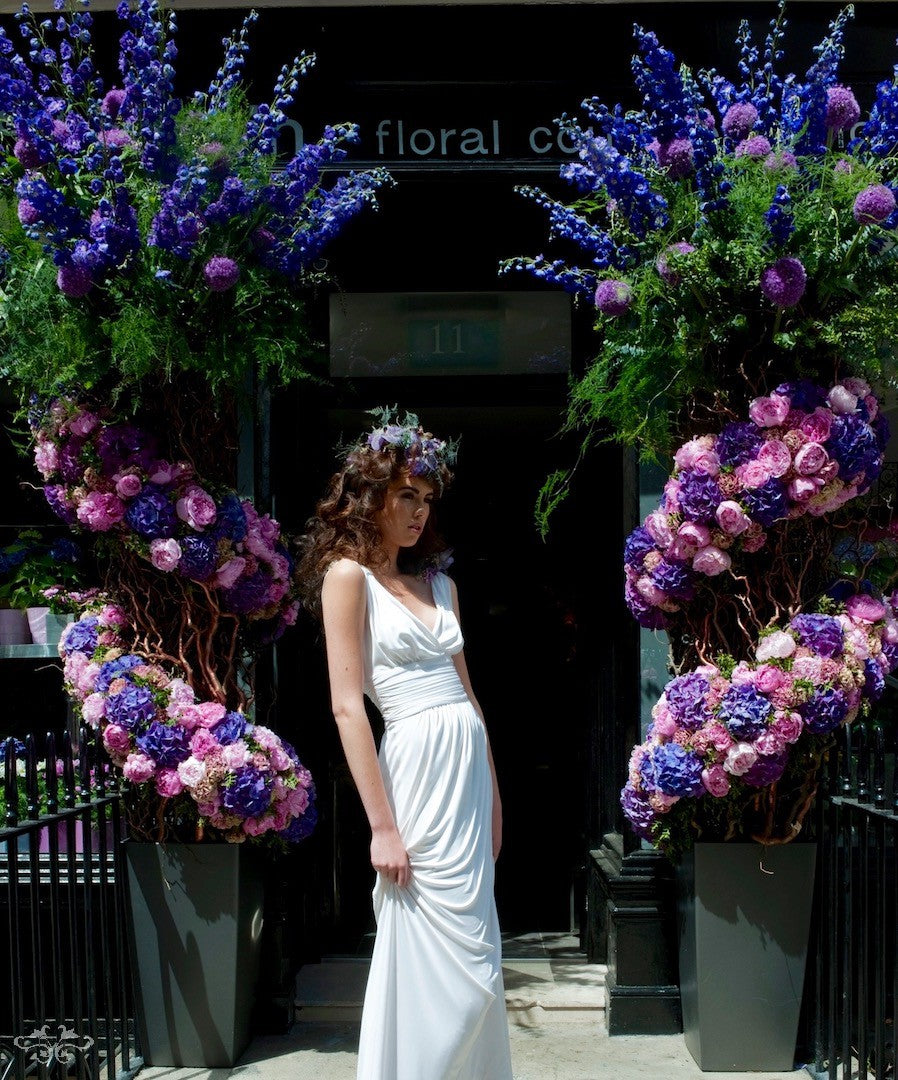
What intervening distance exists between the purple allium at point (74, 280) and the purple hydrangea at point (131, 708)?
1437 millimetres

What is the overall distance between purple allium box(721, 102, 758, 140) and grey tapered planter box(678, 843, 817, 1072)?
8.42 feet

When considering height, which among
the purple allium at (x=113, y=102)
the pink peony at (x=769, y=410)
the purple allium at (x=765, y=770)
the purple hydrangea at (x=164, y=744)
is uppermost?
the purple allium at (x=113, y=102)

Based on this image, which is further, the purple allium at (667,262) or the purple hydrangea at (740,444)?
the purple hydrangea at (740,444)

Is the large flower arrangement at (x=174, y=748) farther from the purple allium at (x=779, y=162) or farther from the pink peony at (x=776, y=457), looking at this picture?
the purple allium at (x=779, y=162)

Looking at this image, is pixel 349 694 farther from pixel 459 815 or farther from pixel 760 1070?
pixel 760 1070

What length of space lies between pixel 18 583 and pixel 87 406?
1304 millimetres

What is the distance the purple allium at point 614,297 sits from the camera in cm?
432

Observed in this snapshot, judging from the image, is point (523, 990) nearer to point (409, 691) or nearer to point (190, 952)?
point (190, 952)

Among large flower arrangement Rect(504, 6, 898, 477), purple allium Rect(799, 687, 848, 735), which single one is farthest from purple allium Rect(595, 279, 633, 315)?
purple allium Rect(799, 687, 848, 735)

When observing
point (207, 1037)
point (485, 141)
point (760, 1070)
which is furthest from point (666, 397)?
point (207, 1037)

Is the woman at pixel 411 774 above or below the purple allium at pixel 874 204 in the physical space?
below

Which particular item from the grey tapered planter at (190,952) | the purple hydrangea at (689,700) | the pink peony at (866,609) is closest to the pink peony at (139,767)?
the grey tapered planter at (190,952)

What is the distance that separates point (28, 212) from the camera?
13.5ft

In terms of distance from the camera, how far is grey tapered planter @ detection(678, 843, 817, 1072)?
454cm
